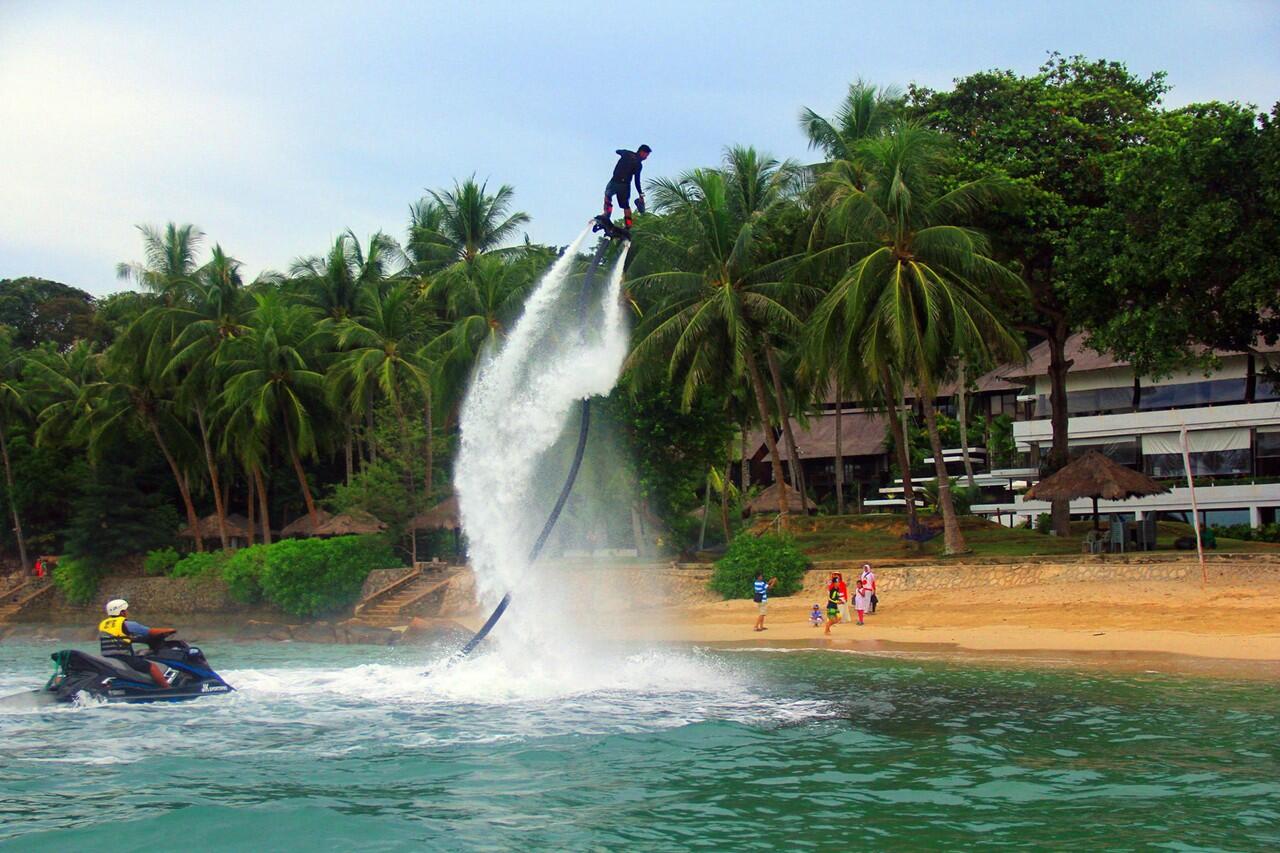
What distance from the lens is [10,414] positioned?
58.5 m

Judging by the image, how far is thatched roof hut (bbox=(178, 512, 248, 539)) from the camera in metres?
55.3

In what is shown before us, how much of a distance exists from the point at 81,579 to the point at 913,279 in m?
38.4

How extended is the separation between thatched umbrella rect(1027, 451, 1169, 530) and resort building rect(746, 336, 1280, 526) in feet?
15.0

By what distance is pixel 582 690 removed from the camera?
2061 cm

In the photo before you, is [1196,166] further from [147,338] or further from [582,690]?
[147,338]

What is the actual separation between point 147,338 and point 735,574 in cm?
2996

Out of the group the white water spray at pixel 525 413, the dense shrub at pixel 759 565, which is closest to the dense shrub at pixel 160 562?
the dense shrub at pixel 759 565

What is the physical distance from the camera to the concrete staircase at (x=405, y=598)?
40.4 metres

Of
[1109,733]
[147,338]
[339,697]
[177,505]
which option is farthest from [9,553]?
[1109,733]

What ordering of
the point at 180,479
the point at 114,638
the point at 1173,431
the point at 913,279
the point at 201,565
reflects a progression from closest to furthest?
1. the point at 114,638
2. the point at 913,279
3. the point at 1173,431
4. the point at 201,565
5. the point at 180,479

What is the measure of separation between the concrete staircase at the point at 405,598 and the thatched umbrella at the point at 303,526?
9.93m

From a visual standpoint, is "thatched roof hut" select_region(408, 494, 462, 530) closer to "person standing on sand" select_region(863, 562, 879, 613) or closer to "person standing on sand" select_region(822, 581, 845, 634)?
"person standing on sand" select_region(863, 562, 879, 613)

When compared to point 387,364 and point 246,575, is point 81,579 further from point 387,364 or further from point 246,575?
point 387,364

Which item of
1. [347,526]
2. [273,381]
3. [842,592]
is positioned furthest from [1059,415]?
[273,381]
